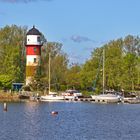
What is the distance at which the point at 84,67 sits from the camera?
5581 inches

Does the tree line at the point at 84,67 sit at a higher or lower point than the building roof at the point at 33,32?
lower

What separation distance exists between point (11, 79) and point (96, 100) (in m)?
22.6

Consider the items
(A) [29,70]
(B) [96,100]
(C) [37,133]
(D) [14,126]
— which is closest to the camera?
(C) [37,133]

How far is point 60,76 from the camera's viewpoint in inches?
5566

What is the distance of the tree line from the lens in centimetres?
13200

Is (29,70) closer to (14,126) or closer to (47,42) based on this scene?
(47,42)

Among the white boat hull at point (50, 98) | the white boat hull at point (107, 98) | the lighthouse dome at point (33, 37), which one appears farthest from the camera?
the lighthouse dome at point (33, 37)

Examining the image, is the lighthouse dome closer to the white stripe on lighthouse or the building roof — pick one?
the building roof

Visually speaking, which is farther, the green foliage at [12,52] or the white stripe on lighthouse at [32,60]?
the green foliage at [12,52]

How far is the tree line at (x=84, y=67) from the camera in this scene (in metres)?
132

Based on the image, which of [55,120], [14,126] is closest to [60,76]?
[55,120]

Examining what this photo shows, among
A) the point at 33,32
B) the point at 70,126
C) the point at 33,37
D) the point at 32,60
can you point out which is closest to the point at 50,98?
the point at 32,60

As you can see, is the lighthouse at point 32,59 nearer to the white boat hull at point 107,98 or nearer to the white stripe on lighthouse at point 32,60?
the white stripe on lighthouse at point 32,60

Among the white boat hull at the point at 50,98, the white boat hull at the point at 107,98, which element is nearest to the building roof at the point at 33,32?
the white boat hull at the point at 50,98
